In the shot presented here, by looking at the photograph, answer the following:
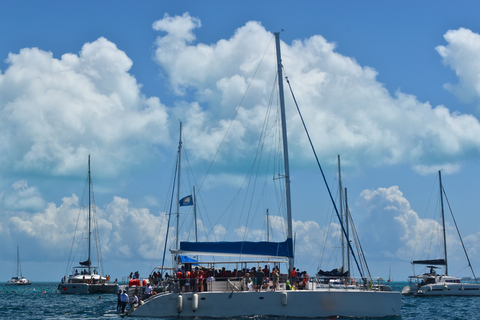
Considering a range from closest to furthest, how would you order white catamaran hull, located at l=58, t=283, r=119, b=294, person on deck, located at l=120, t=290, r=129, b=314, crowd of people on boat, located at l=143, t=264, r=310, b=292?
crowd of people on boat, located at l=143, t=264, r=310, b=292, person on deck, located at l=120, t=290, r=129, b=314, white catamaran hull, located at l=58, t=283, r=119, b=294

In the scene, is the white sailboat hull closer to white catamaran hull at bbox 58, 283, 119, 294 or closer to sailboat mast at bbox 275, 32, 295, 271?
white catamaran hull at bbox 58, 283, 119, 294

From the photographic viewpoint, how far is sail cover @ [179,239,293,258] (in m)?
38.7

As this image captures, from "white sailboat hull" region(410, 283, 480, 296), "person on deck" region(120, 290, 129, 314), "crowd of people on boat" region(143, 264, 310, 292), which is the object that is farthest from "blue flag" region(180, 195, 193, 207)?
"white sailboat hull" region(410, 283, 480, 296)

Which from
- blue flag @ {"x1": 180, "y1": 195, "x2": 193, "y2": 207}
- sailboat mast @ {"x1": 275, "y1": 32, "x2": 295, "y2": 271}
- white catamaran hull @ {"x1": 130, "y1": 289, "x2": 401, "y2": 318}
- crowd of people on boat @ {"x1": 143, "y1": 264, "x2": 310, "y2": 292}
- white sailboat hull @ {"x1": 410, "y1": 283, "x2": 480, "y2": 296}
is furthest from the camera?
white sailboat hull @ {"x1": 410, "y1": 283, "x2": 480, "y2": 296}

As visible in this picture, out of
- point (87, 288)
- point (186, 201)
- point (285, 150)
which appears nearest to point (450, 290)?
point (186, 201)

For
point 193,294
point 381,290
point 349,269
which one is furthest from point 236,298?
point 349,269

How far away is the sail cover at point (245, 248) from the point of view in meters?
38.7

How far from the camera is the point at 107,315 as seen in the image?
140 feet

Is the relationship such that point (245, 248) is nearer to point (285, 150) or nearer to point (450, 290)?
point (285, 150)

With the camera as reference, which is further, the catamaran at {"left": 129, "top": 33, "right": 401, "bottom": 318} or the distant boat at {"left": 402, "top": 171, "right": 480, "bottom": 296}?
the distant boat at {"left": 402, "top": 171, "right": 480, "bottom": 296}

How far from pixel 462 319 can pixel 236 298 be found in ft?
56.6

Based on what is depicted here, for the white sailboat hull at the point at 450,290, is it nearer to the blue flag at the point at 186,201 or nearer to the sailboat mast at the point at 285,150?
the blue flag at the point at 186,201

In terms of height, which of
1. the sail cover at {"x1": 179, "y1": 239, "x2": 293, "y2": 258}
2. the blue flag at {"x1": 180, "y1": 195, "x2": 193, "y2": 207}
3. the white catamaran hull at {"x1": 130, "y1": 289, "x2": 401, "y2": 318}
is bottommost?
the white catamaran hull at {"x1": 130, "y1": 289, "x2": 401, "y2": 318}

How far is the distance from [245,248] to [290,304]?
5.27 meters
